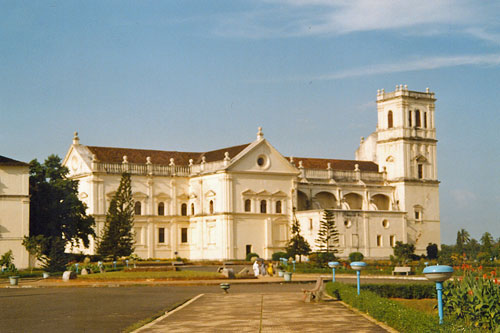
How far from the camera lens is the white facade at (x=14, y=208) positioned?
5750 cm

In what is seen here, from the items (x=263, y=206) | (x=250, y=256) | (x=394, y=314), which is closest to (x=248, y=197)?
(x=263, y=206)

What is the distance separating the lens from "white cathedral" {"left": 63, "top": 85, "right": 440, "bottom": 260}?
244 ft

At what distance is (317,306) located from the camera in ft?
83.6

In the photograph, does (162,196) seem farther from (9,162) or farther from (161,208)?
(9,162)

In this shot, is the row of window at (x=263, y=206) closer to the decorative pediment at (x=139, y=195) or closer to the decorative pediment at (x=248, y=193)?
the decorative pediment at (x=248, y=193)

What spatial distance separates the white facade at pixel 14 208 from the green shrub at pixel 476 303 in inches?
1720

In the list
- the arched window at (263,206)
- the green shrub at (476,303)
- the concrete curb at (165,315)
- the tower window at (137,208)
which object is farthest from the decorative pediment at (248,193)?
the green shrub at (476,303)

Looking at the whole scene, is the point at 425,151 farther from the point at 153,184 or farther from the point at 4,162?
the point at 4,162

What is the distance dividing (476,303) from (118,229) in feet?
173

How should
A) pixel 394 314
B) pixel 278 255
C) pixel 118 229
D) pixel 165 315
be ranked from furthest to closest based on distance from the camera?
pixel 278 255 → pixel 118 229 → pixel 165 315 → pixel 394 314

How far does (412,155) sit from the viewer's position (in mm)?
86312

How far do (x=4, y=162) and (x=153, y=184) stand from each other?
1989 cm

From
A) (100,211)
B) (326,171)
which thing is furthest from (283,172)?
(100,211)

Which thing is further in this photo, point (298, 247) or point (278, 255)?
point (278, 255)
